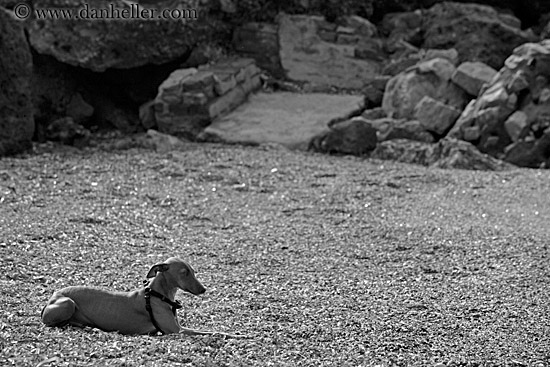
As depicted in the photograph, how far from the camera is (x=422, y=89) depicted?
10.2 m

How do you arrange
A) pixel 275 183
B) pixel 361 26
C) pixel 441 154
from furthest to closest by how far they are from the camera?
1. pixel 361 26
2. pixel 441 154
3. pixel 275 183

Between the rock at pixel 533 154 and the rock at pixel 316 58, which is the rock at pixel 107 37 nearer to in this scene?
the rock at pixel 316 58

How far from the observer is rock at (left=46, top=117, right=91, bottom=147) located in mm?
10125

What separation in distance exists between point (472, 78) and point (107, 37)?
407cm

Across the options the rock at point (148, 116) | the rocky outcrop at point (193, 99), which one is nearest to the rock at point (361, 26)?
the rocky outcrop at point (193, 99)

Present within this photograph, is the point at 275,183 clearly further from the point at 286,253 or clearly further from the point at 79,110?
the point at 79,110

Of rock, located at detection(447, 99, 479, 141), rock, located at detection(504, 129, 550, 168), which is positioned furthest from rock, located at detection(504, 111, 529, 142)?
rock, located at detection(447, 99, 479, 141)

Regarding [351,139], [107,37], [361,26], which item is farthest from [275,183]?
[361,26]

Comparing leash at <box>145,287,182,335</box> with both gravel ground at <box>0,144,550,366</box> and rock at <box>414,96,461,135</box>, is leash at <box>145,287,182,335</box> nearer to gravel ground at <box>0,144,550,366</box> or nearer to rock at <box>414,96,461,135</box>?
gravel ground at <box>0,144,550,366</box>

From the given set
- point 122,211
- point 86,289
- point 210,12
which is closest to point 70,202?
point 122,211

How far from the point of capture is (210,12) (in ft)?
38.5

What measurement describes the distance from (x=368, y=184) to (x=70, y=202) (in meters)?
2.55

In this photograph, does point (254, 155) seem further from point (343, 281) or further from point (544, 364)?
point (544, 364)

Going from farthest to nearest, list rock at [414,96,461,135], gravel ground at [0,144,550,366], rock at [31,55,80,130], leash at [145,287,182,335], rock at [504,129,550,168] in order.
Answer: rock at [31,55,80,130]
rock at [414,96,461,135]
rock at [504,129,550,168]
gravel ground at [0,144,550,366]
leash at [145,287,182,335]
